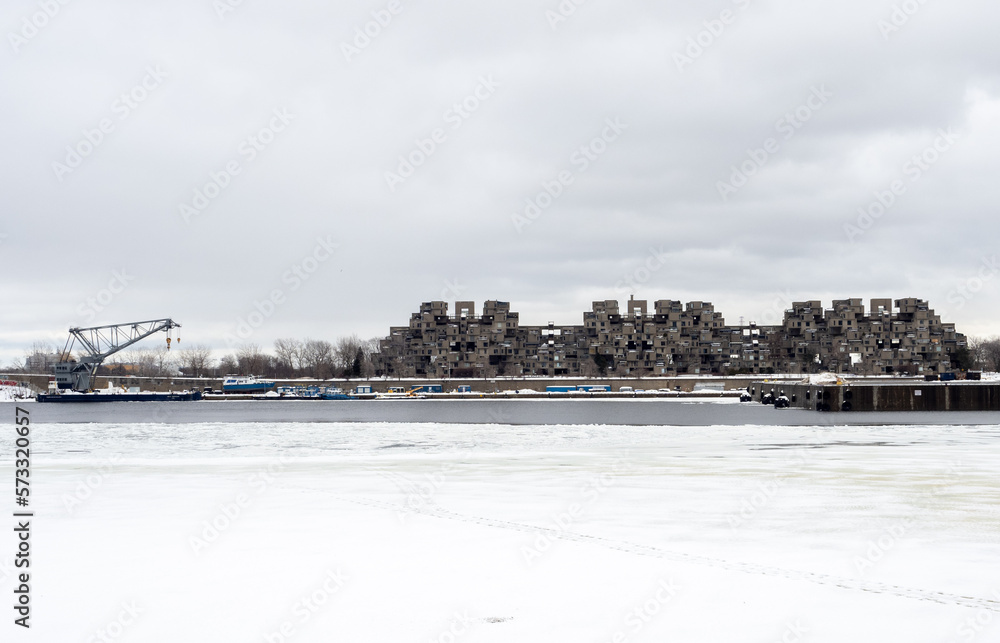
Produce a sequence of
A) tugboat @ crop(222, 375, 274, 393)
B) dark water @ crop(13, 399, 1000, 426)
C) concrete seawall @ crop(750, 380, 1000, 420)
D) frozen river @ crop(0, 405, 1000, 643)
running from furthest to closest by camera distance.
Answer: tugboat @ crop(222, 375, 274, 393)
concrete seawall @ crop(750, 380, 1000, 420)
dark water @ crop(13, 399, 1000, 426)
frozen river @ crop(0, 405, 1000, 643)

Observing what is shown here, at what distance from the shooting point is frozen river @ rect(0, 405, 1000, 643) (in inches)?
359

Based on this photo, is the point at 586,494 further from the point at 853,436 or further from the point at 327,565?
the point at 853,436


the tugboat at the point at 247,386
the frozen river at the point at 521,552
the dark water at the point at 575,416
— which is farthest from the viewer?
the tugboat at the point at 247,386

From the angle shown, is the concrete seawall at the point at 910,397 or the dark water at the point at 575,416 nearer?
the dark water at the point at 575,416

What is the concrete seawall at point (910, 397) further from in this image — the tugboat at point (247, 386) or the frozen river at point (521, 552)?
the tugboat at point (247, 386)

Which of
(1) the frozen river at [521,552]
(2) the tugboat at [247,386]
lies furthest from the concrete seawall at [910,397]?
(2) the tugboat at [247,386]

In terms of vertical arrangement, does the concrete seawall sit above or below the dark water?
above

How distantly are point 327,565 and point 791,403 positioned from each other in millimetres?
99410

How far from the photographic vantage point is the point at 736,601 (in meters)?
9.80

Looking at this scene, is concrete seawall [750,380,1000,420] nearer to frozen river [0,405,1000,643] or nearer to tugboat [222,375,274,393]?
frozen river [0,405,1000,643]

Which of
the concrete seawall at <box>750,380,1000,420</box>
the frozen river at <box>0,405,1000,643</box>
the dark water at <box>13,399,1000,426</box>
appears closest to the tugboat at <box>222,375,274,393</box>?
the dark water at <box>13,399,1000,426</box>

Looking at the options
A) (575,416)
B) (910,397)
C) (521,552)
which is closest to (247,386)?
(575,416)

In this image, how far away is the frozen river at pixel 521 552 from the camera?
29.9ft

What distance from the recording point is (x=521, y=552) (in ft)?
41.6
